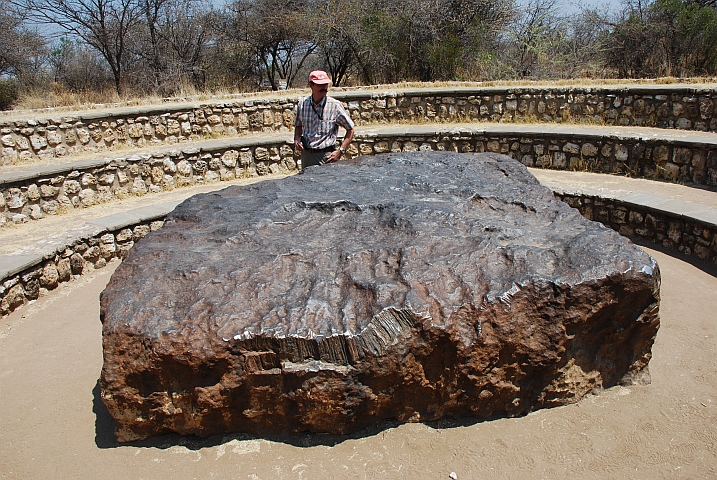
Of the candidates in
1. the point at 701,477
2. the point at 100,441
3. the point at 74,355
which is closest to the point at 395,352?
the point at 701,477

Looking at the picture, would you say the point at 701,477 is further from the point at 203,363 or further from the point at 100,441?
the point at 100,441

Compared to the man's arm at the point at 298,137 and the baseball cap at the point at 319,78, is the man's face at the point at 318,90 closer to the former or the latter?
the baseball cap at the point at 319,78

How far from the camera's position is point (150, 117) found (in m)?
7.66

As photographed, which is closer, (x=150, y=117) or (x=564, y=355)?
(x=564, y=355)

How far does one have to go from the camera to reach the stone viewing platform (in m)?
4.65

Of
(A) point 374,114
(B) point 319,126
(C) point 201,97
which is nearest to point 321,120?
(B) point 319,126

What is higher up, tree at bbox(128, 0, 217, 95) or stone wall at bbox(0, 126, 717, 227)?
tree at bbox(128, 0, 217, 95)

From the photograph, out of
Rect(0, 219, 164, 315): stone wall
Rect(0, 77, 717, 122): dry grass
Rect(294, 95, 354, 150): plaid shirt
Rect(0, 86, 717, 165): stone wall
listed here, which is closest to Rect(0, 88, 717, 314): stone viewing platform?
Rect(0, 219, 164, 315): stone wall

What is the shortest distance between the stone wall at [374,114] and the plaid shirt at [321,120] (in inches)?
147

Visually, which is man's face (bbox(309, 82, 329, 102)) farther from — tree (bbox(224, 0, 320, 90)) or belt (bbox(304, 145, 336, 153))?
tree (bbox(224, 0, 320, 90))

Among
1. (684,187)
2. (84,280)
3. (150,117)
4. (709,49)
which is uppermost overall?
(709,49)

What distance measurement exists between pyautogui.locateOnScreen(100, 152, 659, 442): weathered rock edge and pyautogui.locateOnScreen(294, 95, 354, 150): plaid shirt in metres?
2.03

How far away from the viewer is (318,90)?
4461 mm

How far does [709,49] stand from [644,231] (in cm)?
748
